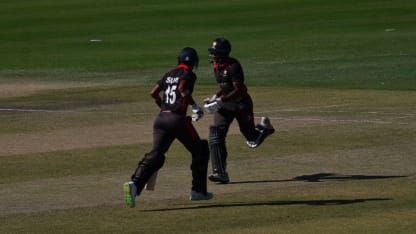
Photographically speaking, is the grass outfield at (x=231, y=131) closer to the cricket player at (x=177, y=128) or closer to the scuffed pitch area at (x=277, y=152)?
the scuffed pitch area at (x=277, y=152)

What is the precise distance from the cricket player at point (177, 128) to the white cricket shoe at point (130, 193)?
0.15m

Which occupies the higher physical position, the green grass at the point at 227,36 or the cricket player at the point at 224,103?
the cricket player at the point at 224,103

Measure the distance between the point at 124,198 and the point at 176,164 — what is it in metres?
3.22

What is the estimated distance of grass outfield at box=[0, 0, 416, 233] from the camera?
1488 cm

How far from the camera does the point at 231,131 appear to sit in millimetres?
23062

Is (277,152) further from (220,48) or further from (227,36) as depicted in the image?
(227,36)

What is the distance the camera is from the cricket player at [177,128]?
15422 mm

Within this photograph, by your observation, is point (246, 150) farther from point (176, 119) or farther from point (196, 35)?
point (196, 35)

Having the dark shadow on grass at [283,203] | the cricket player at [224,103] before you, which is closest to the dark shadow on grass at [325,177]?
the cricket player at [224,103]

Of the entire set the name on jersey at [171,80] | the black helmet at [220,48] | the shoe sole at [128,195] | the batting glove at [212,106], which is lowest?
the shoe sole at [128,195]

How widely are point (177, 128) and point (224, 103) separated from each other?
242 cm

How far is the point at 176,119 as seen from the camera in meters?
15.5

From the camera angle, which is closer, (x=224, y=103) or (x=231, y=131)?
(x=224, y=103)

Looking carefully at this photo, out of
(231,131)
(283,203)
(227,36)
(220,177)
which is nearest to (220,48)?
(220,177)
